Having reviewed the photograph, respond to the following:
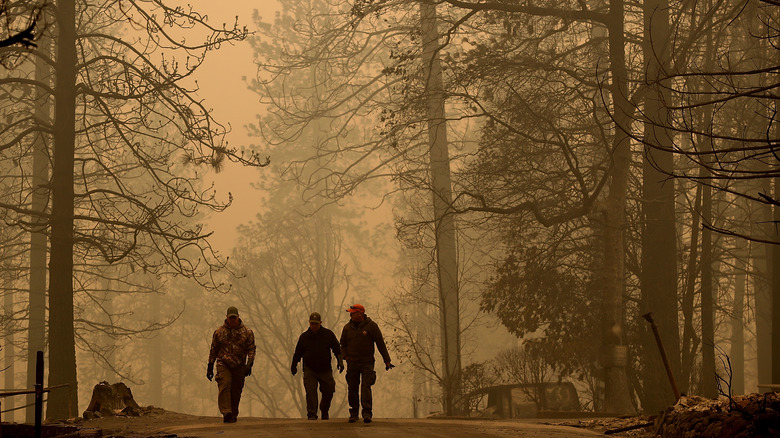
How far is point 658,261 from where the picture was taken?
20.2 meters

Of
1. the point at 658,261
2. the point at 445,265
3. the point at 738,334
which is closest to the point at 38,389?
the point at 658,261

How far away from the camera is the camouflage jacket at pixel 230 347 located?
15211 mm

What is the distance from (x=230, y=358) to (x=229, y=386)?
491 millimetres

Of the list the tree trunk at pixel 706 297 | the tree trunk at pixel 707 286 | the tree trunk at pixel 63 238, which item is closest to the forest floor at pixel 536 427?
the tree trunk at pixel 63 238

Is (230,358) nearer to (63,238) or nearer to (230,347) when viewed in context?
(230,347)

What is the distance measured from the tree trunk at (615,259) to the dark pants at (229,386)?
7.36 m

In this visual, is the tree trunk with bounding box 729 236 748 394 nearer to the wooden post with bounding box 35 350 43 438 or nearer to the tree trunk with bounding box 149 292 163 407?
the wooden post with bounding box 35 350 43 438

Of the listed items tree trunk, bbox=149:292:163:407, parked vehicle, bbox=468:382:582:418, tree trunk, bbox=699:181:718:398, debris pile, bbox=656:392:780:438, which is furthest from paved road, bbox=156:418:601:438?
tree trunk, bbox=149:292:163:407

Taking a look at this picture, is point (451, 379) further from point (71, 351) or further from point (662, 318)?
point (71, 351)

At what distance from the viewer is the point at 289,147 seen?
61438 mm

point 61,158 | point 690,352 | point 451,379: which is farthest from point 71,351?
point 690,352

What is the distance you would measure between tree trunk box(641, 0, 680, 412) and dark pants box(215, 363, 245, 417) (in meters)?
9.00

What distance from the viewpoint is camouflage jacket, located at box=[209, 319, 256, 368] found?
49.9ft

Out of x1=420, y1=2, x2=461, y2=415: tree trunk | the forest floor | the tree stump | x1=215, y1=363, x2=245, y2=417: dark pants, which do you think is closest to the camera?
the forest floor
